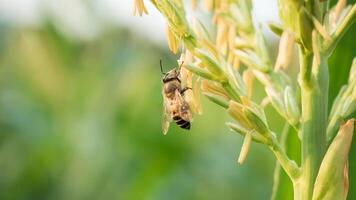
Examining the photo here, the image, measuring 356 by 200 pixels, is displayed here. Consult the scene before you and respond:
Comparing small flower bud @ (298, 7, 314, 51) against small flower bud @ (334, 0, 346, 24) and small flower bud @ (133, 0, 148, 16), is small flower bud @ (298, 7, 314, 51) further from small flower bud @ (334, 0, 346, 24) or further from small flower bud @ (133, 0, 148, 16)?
small flower bud @ (133, 0, 148, 16)

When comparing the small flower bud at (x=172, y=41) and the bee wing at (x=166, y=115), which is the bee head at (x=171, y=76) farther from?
the small flower bud at (x=172, y=41)

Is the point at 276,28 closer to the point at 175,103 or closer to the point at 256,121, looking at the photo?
the point at 256,121

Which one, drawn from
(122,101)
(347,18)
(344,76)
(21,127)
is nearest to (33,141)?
(21,127)

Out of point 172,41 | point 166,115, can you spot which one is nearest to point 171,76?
point 166,115

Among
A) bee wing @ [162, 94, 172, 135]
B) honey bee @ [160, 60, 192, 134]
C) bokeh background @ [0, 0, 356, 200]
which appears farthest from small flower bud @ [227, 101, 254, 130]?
bokeh background @ [0, 0, 356, 200]

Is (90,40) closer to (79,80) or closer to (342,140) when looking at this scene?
(79,80)
